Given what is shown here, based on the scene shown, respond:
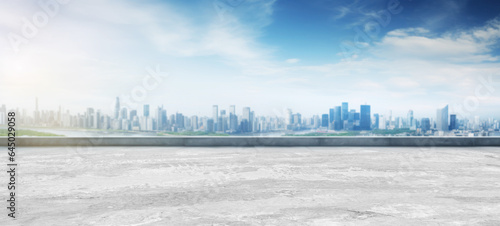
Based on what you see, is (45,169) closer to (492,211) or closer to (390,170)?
(390,170)

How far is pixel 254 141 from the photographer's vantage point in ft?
36.4

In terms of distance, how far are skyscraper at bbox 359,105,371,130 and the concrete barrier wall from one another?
1316mm

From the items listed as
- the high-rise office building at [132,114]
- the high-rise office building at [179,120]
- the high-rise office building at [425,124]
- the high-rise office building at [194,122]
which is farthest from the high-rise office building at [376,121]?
the high-rise office building at [132,114]

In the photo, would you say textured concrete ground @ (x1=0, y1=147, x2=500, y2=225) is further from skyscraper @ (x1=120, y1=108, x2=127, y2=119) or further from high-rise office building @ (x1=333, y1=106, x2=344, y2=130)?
high-rise office building @ (x1=333, y1=106, x2=344, y2=130)

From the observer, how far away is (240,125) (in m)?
12.2

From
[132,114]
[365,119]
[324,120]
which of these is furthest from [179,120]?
[365,119]

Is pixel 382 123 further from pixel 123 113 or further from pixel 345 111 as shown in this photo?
pixel 123 113

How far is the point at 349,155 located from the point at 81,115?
9.17 m

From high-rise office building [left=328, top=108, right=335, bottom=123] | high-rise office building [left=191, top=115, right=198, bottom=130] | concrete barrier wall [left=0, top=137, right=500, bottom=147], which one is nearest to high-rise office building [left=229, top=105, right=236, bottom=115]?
high-rise office building [left=191, top=115, right=198, bottom=130]

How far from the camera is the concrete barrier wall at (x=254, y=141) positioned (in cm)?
1099

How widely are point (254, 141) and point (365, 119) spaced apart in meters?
4.57

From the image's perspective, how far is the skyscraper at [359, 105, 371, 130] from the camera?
12.6 metres

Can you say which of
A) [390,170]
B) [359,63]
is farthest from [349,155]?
[359,63]

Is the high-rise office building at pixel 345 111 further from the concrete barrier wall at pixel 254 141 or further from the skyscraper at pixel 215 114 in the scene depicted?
the skyscraper at pixel 215 114
